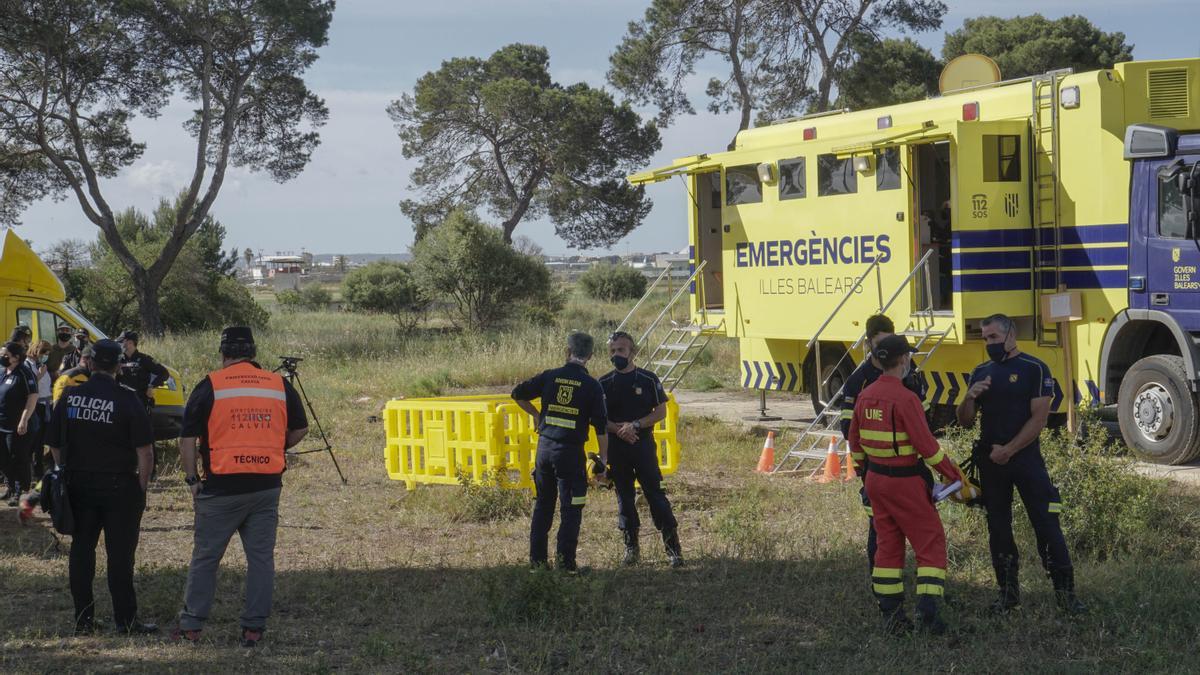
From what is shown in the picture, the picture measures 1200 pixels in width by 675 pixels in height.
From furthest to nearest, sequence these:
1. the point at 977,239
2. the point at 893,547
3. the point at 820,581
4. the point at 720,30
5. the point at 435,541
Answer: the point at 720,30, the point at 977,239, the point at 435,541, the point at 820,581, the point at 893,547

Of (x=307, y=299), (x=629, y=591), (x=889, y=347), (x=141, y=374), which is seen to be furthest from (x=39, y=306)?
(x=307, y=299)

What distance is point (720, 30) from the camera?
31562 mm

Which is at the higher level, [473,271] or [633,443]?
[473,271]

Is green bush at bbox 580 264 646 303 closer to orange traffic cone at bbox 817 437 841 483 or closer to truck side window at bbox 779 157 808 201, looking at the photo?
truck side window at bbox 779 157 808 201

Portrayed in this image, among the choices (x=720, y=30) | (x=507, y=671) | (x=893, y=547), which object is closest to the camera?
(x=507, y=671)

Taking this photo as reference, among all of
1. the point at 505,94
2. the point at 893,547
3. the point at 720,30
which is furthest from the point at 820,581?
the point at 505,94

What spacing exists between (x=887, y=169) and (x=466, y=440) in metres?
5.33

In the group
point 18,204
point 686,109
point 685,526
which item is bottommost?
point 685,526

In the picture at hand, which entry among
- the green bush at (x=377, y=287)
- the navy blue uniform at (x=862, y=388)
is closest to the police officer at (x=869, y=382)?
the navy blue uniform at (x=862, y=388)

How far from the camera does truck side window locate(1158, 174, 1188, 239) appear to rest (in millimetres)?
11594

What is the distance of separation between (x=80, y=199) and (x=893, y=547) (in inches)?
1055

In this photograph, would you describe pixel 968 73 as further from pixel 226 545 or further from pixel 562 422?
pixel 226 545

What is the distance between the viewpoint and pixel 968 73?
14.3m

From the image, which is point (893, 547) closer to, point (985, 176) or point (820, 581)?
point (820, 581)
